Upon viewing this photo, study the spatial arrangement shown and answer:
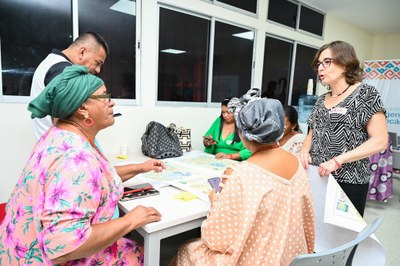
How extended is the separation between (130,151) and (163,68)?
39.2 inches

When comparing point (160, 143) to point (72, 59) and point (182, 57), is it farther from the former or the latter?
point (182, 57)

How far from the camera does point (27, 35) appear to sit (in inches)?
82.6

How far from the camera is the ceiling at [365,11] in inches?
163

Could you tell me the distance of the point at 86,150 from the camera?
883 millimetres

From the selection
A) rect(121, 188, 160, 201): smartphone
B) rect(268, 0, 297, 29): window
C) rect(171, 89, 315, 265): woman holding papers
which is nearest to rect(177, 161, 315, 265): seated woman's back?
rect(171, 89, 315, 265): woman holding papers

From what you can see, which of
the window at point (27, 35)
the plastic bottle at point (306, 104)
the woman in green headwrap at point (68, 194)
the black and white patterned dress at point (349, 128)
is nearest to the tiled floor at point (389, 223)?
the black and white patterned dress at point (349, 128)

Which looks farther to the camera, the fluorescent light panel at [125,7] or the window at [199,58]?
the window at [199,58]

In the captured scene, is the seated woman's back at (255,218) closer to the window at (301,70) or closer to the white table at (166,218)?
the white table at (166,218)

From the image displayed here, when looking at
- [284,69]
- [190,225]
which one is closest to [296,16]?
[284,69]

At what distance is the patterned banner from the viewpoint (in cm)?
474

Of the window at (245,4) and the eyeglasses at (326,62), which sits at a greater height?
the window at (245,4)

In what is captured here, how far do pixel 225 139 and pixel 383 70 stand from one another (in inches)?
163

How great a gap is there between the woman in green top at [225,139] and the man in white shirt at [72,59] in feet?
Result: 4.19

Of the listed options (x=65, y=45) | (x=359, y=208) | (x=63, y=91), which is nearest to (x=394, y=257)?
(x=359, y=208)
